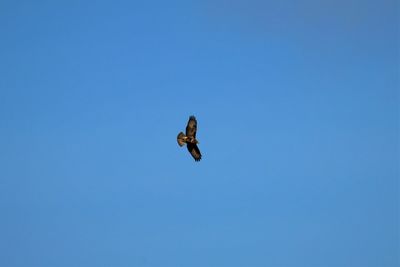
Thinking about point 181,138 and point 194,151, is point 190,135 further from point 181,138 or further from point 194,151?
point 194,151

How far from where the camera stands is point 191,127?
17500 cm

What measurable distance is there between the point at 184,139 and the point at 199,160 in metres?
1.99

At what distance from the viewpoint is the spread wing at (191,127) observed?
17500 cm

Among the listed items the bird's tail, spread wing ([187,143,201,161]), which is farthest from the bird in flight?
spread wing ([187,143,201,161])

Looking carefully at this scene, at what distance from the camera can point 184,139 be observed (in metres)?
175

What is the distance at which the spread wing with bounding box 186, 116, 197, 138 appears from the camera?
6890 inches

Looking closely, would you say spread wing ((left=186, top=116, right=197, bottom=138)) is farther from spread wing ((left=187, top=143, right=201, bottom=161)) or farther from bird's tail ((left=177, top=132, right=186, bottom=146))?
spread wing ((left=187, top=143, right=201, bottom=161))

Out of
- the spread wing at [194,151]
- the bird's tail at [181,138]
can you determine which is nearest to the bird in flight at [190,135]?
the bird's tail at [181,138]

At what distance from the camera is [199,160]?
17600 cm

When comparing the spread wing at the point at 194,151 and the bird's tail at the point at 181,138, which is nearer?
the bird's tail at the point at 181,138

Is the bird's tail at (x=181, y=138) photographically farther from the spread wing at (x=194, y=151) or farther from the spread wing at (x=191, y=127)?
the spread wing at (x=194, y=151)

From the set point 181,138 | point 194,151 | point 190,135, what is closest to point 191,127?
point 190,135

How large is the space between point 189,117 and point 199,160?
3119 mm

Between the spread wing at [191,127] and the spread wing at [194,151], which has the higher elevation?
the spread wing at [191,127]
